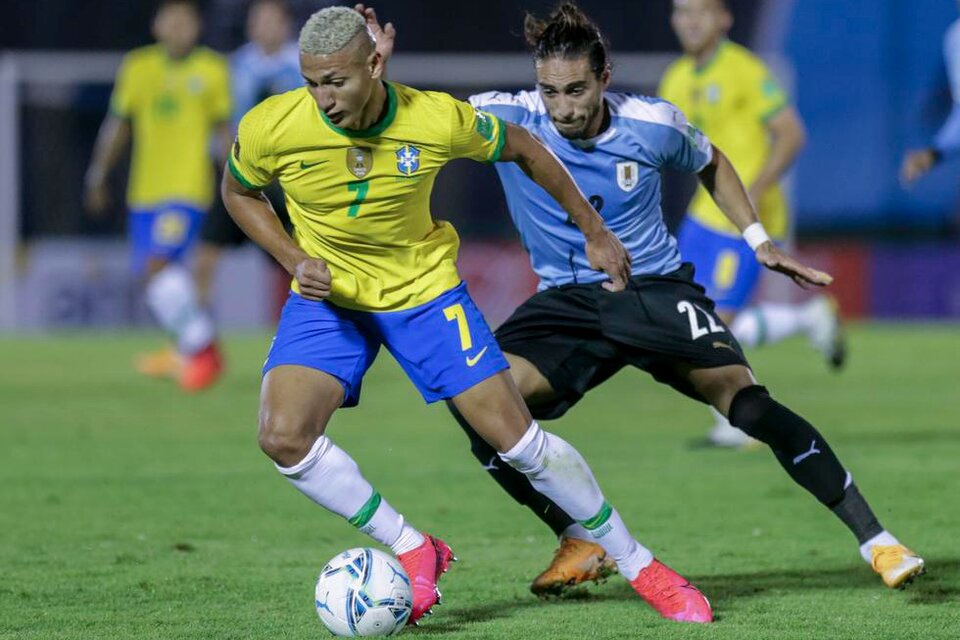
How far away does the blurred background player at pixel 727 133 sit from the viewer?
9.23 meters

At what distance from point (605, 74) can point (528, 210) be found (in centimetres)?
62

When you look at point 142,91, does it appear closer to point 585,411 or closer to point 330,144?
point 585,411

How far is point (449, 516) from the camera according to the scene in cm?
720

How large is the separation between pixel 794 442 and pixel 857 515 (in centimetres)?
30

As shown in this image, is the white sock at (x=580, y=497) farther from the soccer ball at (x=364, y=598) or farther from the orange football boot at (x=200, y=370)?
the orange football boot at (x=200, y=370)

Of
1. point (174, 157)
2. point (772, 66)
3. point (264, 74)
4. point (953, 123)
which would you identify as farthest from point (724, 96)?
point (772, 66)

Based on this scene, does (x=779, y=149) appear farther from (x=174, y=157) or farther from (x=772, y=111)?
(x=174, y=157)

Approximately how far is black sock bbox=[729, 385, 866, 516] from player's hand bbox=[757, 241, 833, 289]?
41cm

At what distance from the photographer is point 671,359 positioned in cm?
576

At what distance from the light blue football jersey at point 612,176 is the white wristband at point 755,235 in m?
0.28

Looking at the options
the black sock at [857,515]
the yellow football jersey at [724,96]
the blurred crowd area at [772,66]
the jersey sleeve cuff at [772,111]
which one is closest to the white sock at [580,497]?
the black sock at [857,515]

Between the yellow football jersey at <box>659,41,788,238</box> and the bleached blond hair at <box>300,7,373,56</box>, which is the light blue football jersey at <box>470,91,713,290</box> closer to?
the bleached blond hair at <box>300,7,373,56</box>

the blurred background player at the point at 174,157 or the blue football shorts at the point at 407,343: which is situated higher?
the blue football shorts at the point at 407,343

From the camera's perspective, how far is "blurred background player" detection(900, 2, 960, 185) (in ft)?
30.2
